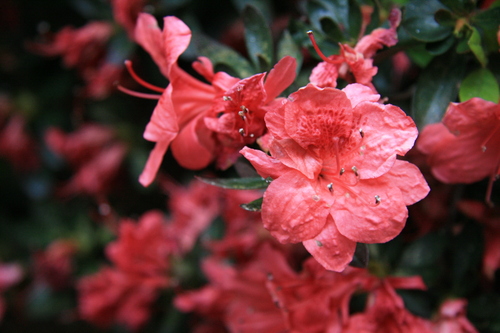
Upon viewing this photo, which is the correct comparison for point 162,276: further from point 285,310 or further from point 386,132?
point 386,132

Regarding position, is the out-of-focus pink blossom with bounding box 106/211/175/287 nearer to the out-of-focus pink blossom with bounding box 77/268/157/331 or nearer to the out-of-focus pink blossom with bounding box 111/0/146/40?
the out-of-focus pink blossom with bounding box 77/268/157/331

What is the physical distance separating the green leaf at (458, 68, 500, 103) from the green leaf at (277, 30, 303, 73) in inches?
10.5

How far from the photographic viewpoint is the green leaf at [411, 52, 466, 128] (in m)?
0.69

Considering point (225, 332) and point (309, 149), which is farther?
point (225, 332)

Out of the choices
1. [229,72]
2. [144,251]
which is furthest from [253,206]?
[144,251]

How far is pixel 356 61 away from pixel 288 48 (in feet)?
0.66

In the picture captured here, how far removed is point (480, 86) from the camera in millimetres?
667

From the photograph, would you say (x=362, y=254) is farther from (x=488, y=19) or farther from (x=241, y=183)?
(x=488, y=19)

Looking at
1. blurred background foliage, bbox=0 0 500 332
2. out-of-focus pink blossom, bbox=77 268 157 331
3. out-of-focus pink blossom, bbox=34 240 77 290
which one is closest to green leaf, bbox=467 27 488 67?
blurred background foliage, bbox=0 0 500 332

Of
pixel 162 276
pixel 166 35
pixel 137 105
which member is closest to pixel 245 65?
pixel 166 35

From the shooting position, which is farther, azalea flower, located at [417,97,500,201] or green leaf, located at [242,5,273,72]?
green leaf, located at [242,5,273,72]

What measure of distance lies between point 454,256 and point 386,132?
0.39 meters

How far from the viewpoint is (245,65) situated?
81cm

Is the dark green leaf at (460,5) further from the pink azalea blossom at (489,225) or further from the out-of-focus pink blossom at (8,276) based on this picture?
the out-of-focus pink blossom at (8,276)
